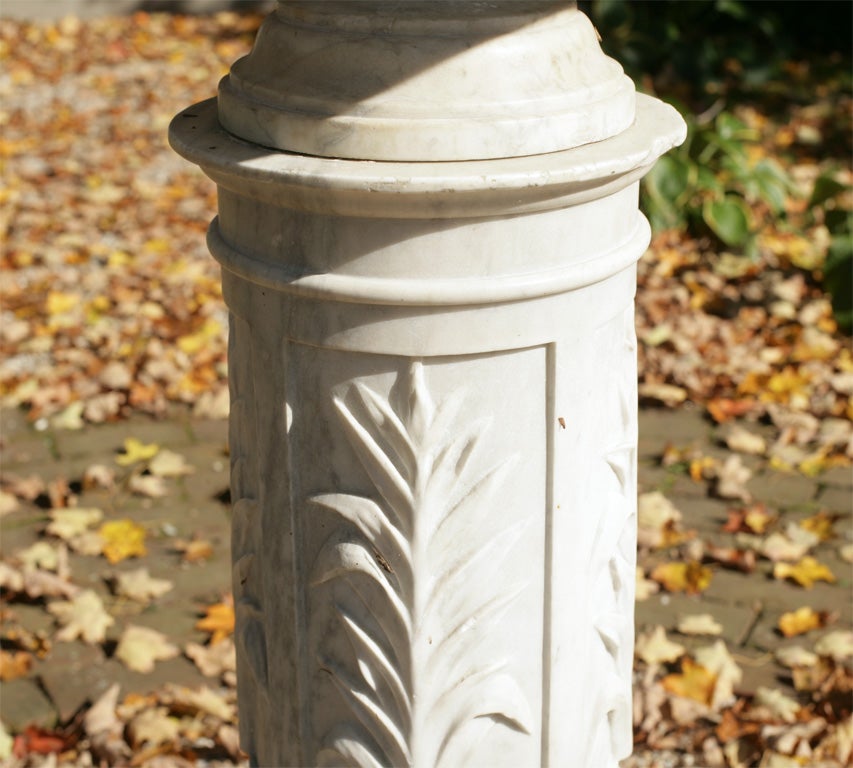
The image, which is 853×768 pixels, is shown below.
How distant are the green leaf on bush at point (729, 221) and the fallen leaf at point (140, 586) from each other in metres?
2.75

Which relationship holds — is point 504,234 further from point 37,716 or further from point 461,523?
point 37,716

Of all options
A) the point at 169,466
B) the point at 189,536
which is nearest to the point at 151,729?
the point at 189,536

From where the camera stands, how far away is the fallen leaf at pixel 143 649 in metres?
3.00

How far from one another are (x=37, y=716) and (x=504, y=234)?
1868 millimetres

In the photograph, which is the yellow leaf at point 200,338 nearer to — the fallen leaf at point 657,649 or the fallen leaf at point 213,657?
the fallen leaf at point 213,657

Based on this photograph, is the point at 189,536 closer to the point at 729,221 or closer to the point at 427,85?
the point at 427,85

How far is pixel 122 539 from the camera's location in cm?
348

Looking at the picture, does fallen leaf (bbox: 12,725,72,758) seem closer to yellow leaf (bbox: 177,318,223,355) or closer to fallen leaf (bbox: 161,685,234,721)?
fallen leaf (bbox: 161,685,234,721)

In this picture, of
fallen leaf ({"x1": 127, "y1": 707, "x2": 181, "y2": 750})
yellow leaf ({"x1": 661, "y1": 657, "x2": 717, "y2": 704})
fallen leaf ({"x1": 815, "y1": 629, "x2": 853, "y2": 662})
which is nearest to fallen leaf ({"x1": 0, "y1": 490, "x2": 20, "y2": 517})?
fallen leaf ({"x1": 127, "y1": 707, "x2": 181, "y2": 750})

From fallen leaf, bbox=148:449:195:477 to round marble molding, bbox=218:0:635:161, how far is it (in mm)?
2252

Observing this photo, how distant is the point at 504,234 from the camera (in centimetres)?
166

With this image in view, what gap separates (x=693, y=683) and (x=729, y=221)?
8.20 ft

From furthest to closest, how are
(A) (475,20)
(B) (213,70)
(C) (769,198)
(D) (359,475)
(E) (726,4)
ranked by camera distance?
(B) (213,70)
(E) (726,4)
(C) (769,198)
(D) (359,475)
(A) (475,20)

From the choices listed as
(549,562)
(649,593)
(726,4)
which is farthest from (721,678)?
(726,4)
